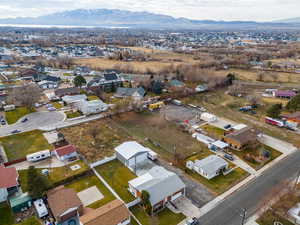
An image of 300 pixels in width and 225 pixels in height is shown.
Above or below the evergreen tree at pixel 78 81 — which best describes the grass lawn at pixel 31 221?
below

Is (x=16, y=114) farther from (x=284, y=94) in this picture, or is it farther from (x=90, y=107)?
(x=284, y=94)

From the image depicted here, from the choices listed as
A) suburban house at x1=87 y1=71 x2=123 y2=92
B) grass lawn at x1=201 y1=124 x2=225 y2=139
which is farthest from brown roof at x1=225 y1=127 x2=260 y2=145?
suburban house at x1=87 y1=71 x2=123 y2=92

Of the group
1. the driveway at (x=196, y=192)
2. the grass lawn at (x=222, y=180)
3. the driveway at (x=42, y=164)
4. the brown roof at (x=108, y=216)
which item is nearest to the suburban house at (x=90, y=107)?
the driveway at (x=42, y=164)

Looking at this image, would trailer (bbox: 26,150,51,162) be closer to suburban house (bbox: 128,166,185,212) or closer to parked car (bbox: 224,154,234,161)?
suburban house (bbox: 128,166,185,212)

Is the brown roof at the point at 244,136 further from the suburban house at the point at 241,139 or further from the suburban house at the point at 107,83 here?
the suburban house at the point at 107,83

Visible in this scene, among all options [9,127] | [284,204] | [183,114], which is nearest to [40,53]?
[9,127]

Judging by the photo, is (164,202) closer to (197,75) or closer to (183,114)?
(183,114)
